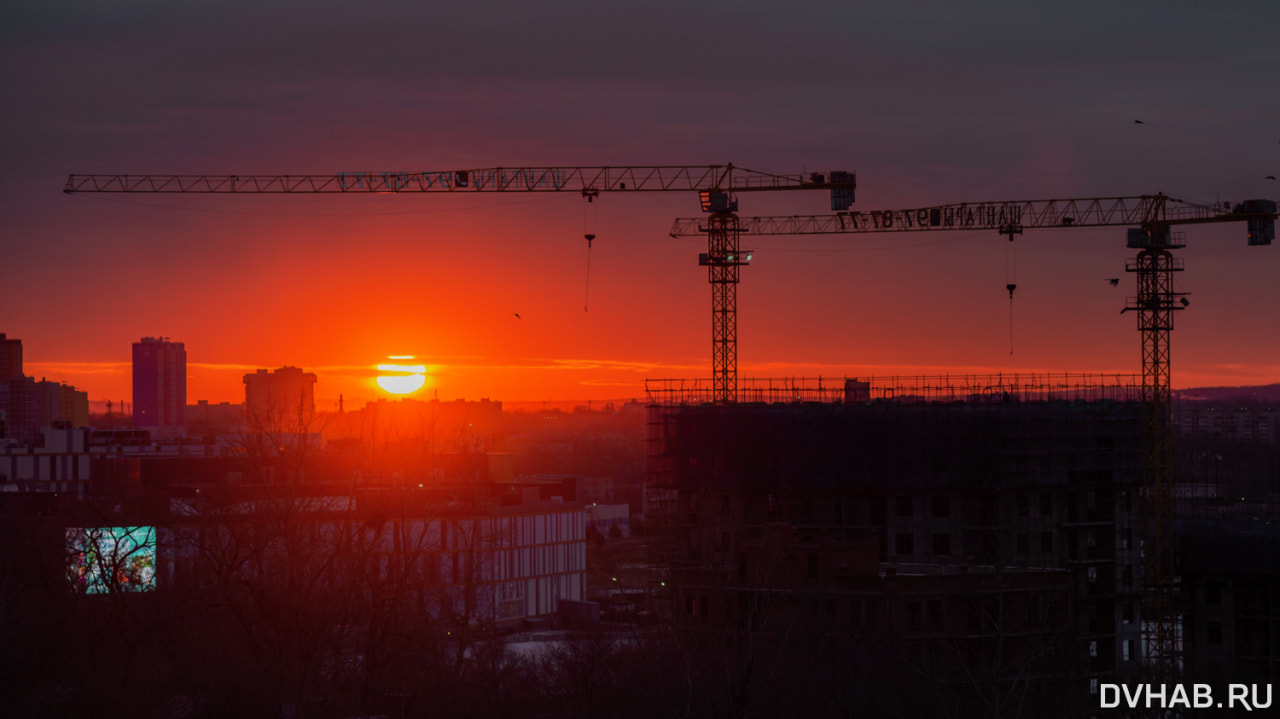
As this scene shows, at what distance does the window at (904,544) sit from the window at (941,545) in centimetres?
132

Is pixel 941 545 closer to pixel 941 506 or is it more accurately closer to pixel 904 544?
pixel 904 544

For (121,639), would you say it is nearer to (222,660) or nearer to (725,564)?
(222,660)

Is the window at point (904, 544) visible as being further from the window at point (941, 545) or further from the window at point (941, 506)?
the window at point (941, 506)

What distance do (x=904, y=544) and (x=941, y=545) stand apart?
208cm

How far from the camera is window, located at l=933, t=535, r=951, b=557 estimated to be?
82.0 m

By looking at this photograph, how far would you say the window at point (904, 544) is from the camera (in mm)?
82125

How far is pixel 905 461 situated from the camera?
82000 millimetres

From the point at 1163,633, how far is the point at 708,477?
27.8 metres

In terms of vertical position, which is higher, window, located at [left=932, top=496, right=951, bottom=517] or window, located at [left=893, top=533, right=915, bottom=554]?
window, located at [left=932, top=496, right=951, bottom=517]

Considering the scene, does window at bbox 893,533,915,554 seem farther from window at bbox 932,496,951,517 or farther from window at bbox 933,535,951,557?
window at bbox 932,496,951,517

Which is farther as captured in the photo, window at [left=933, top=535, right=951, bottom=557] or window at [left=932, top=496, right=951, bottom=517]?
window at [left=932, top=496, right=951, bottom=517]

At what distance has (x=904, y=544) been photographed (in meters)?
82.3

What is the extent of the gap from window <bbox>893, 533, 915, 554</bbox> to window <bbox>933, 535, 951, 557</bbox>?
1.32 meters

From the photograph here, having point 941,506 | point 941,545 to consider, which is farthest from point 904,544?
point 941,506
